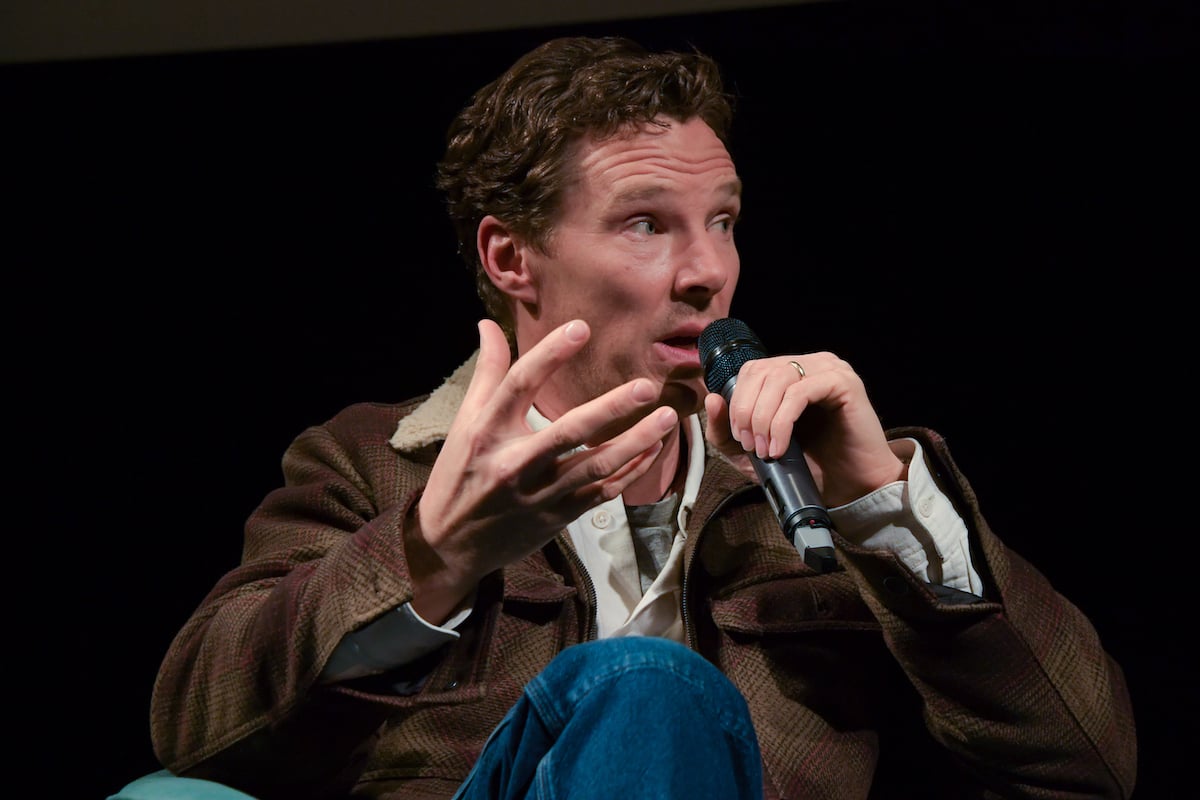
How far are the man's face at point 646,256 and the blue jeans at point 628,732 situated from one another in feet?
2.30

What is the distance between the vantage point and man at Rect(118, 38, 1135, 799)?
1.11 metres

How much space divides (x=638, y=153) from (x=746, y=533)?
59cm

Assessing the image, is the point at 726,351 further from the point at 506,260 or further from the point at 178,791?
the point at 178,791

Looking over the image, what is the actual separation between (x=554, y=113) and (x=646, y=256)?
0.95 feet

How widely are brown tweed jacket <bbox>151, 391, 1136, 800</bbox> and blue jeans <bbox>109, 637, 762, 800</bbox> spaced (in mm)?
241

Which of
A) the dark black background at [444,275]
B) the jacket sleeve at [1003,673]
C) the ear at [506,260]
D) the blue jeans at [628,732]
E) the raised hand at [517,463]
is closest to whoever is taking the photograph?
the blue jeans at [628,732]

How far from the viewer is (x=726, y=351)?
1.41m

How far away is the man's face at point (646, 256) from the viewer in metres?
1.63

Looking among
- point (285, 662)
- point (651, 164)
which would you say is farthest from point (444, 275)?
point (285, 662)

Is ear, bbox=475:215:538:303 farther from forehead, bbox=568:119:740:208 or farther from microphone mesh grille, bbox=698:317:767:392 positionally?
microphone mesh grille, bbox=698:317:767:392

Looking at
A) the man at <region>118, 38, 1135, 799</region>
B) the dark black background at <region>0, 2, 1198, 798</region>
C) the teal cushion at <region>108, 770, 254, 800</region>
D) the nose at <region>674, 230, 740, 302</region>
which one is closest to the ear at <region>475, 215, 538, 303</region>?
the man at <region>118, 38, 1135, 799</region>

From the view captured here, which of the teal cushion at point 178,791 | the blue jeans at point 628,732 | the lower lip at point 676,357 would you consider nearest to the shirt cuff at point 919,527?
the lower lip at point 676,357

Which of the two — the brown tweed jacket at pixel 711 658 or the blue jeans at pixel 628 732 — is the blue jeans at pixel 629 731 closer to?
the blue jeans at pixel 628 732

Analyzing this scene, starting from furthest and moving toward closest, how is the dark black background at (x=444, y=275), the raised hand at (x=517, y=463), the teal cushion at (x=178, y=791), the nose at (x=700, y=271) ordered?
the dark black background at (x=444, y=275) < the nose at (x=700, y=271) < the teal cushion at (x=178, y=791) < the raised hand at (x=517, y=463)
